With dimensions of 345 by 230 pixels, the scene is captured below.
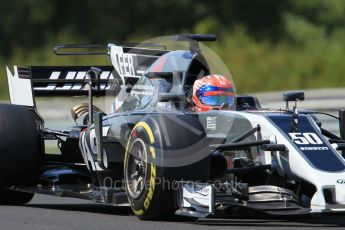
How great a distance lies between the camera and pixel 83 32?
37938mm

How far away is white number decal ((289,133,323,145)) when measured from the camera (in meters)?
8.62

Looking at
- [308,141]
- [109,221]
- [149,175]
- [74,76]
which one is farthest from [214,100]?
[74,76]

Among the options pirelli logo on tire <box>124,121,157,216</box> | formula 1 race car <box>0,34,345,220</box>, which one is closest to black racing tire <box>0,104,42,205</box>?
formula 1 race car <box>0,34,345,220</box>

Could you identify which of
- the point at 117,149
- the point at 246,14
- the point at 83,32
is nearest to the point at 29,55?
the point at 83,32

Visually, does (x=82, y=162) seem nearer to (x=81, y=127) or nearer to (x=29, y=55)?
(x=81, y=127)

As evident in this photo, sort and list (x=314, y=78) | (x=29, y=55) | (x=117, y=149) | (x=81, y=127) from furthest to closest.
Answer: (x=29, y=55) → (x=314, y=78) → (x=81, y=127) → (x=117, y=149)

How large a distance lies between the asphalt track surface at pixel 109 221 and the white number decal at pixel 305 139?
74 cm

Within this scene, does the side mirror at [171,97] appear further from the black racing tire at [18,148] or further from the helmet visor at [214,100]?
the black racing tire at [18,148]

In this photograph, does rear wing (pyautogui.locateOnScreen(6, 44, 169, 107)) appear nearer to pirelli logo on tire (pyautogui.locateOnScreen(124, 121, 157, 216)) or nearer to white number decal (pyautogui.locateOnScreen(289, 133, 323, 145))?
pirelli logo on tire (pyautogui.locateOnScreen(124, 121, 157, 216))

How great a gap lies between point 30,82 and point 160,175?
343cm

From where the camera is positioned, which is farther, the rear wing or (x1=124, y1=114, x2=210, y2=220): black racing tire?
the rear wing

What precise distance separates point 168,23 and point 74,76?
26.9 m

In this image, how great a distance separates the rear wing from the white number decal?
269cm

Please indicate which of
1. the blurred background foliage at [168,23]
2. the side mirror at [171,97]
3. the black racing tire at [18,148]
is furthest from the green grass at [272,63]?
the side mirror at [171,97]
